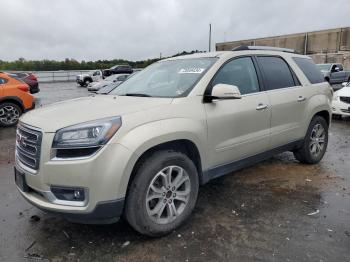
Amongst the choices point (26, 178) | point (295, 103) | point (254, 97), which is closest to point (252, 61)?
point (254, 97)

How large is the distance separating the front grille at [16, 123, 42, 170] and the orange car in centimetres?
709

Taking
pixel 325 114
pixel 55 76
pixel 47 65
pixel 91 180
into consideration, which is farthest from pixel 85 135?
pixel 47 65

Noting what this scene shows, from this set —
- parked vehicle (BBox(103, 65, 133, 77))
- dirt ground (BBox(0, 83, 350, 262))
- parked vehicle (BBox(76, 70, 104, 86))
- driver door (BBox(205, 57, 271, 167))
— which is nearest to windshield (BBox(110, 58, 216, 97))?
driver door (BBox(205, 57, 271, 167))

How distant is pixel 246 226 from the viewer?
350 cm

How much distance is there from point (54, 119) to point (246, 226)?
2137mm

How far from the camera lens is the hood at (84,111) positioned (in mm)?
2977

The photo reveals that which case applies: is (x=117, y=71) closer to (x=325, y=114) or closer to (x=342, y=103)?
(x=342, y=103)

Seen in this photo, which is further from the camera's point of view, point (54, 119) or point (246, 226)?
point (246, 226)

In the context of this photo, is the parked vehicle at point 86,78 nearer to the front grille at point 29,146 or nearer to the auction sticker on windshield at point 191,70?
the auction sticker on windshield at point 191,70

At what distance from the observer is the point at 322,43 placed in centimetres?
5019

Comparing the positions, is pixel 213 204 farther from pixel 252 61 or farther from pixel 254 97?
pixel 252 61

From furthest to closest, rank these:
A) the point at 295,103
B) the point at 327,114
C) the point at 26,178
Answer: the point at 327,114
the point at 295,103
the point at 26,178

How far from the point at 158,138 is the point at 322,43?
175ft

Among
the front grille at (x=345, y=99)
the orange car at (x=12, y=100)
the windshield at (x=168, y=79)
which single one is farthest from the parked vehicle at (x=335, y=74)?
the windshield at (x=168, y=79)
